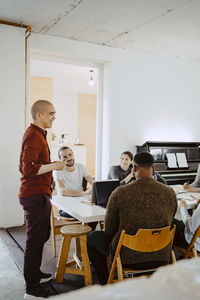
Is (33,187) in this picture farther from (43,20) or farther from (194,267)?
(43,20)

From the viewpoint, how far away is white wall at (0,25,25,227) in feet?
15.0

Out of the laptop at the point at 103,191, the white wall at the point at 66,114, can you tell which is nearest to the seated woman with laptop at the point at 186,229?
the laptop at the point at 103,191

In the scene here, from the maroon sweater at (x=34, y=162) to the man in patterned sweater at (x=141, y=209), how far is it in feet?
2.29

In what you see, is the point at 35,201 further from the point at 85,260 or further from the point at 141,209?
the point at 141,209

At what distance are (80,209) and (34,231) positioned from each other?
0.48 metres

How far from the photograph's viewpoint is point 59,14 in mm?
4223

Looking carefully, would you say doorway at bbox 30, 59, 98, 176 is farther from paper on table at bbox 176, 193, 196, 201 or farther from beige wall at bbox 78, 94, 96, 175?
paper on table at bbox 176, 193, 196, 201

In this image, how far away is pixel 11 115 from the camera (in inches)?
183

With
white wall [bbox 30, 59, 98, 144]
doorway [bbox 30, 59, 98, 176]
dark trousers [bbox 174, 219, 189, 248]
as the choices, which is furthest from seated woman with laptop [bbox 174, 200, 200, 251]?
white wall [bbox 30, 59, 98, 144]

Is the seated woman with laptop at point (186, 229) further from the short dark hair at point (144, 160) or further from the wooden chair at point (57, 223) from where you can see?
the wooden chair at point (57, 223)

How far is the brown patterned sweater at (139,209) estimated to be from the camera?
2.17 meters

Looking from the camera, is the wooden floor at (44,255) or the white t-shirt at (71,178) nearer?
the wooden floor at (44,255)

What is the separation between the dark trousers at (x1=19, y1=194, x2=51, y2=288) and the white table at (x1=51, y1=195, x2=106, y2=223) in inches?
11.7

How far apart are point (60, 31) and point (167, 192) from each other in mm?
3599
